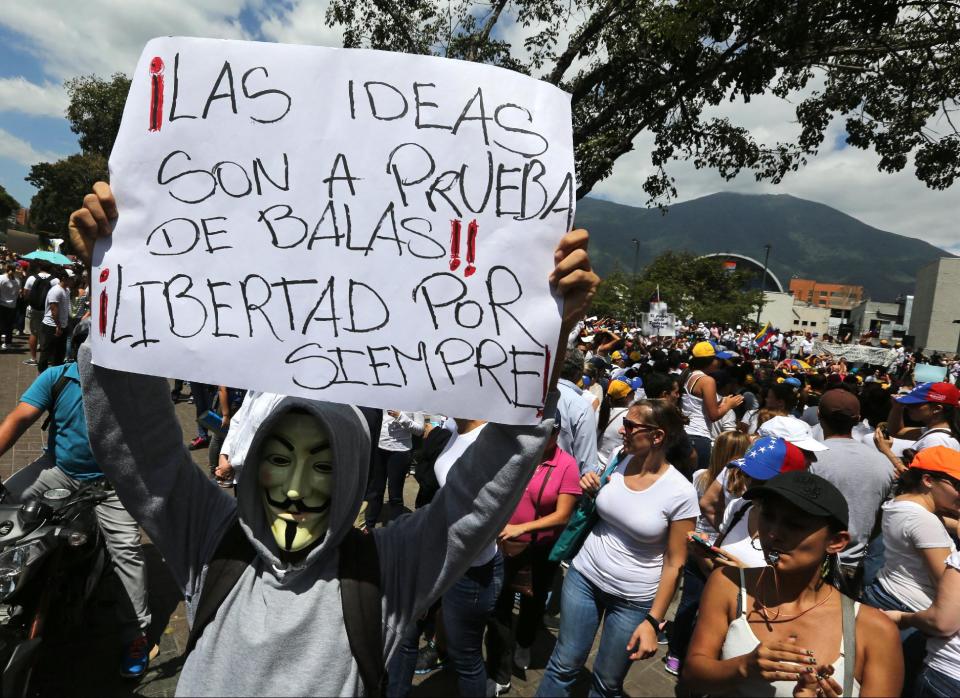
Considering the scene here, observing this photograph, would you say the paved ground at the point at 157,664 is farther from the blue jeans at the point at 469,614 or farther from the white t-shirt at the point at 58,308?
the white t-shirt at the point at 58,308

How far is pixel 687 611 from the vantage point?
12.4 feet

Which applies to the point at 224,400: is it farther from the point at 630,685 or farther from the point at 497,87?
the point at 497,87

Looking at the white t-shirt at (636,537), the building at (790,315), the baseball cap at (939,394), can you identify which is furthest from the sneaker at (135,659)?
the building at (790,315)

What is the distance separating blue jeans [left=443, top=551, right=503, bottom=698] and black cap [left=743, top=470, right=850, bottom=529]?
4.85ft

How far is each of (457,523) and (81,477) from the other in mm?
3031

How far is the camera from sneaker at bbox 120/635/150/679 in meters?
3.43

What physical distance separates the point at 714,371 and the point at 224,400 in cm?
547

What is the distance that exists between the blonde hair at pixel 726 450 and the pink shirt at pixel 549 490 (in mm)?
1129

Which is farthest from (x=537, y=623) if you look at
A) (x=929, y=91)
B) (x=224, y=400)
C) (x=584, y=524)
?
(x=929, y=91)

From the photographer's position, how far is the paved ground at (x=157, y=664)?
3389mm

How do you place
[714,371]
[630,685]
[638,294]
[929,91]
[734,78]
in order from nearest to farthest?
[630,685], [714,371], [734,78], [929,91], [638,294]

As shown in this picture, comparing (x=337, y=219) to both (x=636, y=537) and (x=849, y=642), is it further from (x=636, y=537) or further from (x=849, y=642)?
(x=636, y=537)

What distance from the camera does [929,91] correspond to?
8516mm

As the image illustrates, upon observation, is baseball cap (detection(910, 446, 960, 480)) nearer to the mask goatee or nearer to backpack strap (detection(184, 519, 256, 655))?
the mask goatee
